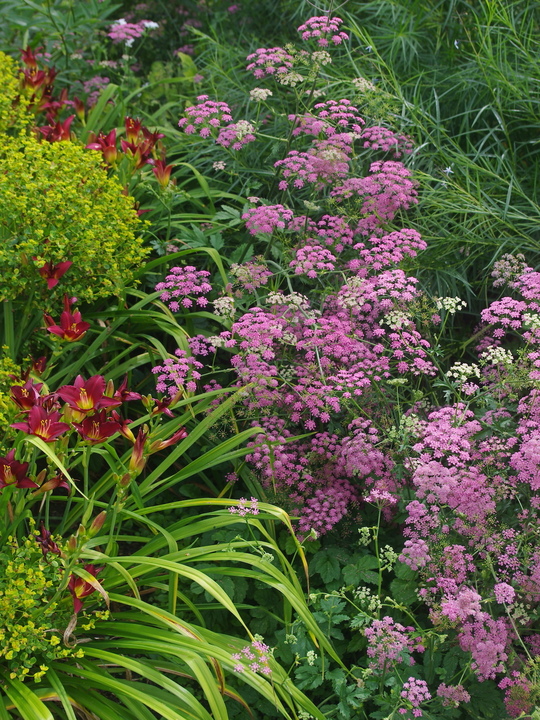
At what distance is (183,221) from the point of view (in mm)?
3867

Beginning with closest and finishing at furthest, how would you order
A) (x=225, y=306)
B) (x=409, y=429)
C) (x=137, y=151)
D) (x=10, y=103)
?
(x=409, y=429) < (x=225, y=306) < (x=137, y=151) < (x=10, y=103)

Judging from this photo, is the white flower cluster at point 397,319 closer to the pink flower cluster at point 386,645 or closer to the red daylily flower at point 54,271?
the pink flower cluster at point 386,645

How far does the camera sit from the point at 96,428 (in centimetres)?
208

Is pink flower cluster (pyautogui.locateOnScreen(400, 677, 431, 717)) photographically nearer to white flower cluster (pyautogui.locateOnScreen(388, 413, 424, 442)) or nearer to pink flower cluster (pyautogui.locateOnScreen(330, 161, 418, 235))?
white flower cluster (pyautogui.locateOnScreen(388, 413, 424, 442))

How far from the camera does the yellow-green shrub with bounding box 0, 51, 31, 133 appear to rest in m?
3.84

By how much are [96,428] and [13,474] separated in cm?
28

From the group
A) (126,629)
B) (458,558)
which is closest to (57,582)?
(126,629)

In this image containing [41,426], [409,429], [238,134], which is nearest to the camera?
[41,426]

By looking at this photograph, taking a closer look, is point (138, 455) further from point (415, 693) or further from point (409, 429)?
point (415, 693)

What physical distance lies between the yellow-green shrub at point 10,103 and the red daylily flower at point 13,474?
2.17m

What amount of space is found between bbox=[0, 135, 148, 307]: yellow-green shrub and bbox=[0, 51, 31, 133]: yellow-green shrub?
53 centimetres

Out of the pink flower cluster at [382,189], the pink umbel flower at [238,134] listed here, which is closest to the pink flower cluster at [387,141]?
the pink flower cluster at [382,189]

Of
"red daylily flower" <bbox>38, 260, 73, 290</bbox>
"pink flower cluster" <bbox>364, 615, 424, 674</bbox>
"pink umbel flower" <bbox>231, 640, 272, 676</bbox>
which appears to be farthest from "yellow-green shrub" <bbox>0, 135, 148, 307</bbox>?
"pink flower cluster" <bbox>364, 615, 424, 674</bbox>

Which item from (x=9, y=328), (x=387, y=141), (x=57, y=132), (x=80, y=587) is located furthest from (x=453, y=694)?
(x=57, y=132)
